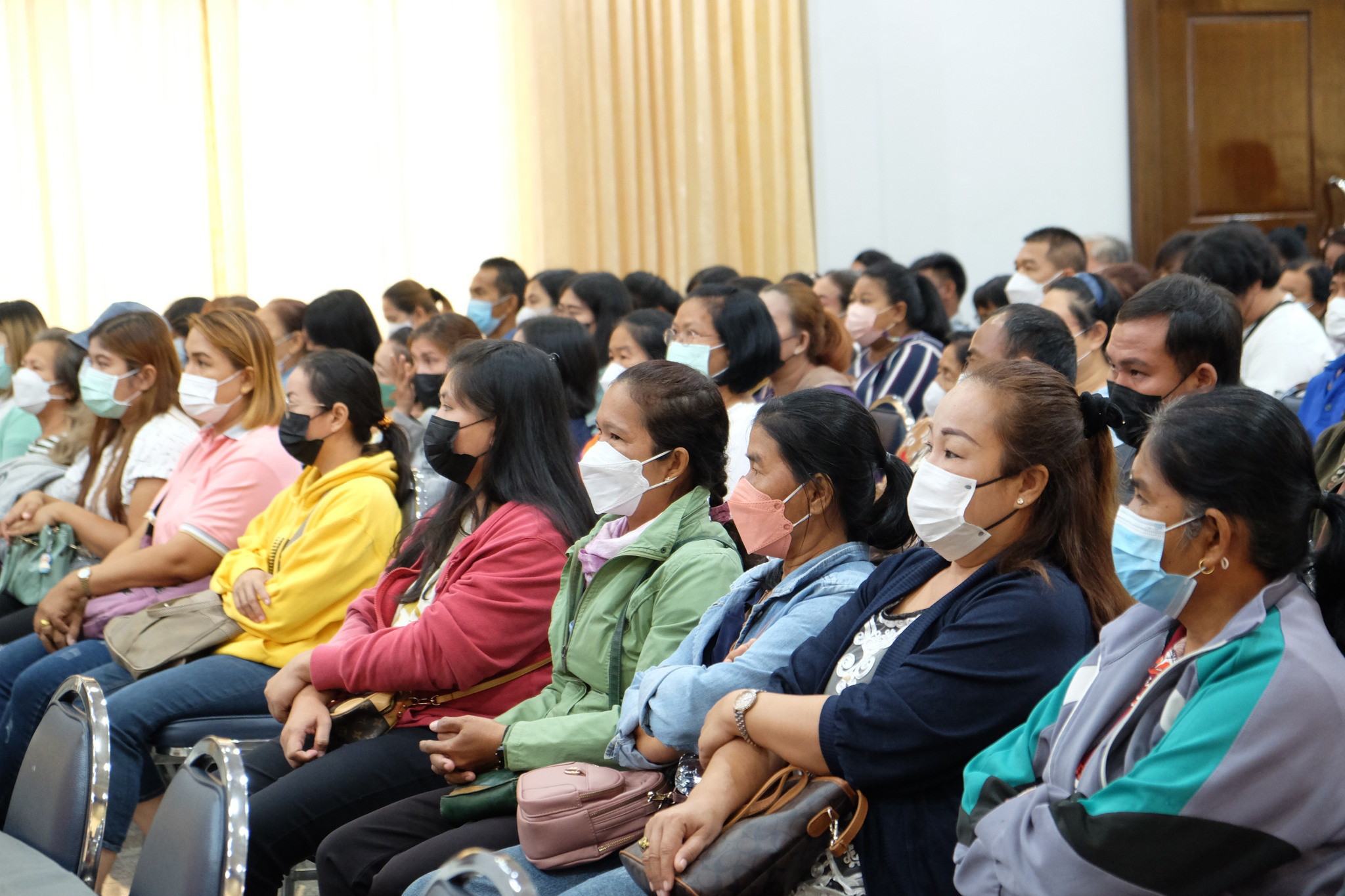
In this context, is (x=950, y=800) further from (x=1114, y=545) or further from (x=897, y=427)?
(x=897, y=427)

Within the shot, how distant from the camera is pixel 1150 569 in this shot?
1.62 metres

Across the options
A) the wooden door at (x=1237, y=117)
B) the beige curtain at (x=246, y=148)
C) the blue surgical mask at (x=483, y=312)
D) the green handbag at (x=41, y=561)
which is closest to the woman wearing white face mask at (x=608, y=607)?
the green handbag at (x=41, y=561)

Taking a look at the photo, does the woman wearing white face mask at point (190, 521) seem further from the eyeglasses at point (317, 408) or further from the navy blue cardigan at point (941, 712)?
the navy blue cardigan at point (941, 712)

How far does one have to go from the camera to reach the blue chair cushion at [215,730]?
3119mm

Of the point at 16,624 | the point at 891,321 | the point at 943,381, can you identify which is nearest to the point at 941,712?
the point at 943,381

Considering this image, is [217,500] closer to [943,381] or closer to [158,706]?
[158,706]

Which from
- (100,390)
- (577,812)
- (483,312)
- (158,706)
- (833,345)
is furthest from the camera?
(483,312)

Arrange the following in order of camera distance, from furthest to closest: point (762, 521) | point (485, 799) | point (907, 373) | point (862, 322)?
1. point (862, 322)
2. point (907, 373)
3. point (485, 799)
4. point (762, 521)

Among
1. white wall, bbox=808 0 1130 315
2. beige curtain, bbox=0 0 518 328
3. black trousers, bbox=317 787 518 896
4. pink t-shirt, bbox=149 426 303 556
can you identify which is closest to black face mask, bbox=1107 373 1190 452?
black trousers, bbox=317 787 518 896

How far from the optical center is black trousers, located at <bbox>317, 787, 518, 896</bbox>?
229 cm

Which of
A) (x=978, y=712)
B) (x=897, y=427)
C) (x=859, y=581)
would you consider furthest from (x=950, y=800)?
(x=897, y=427)

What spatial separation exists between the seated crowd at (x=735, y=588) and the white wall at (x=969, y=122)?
3.38 m

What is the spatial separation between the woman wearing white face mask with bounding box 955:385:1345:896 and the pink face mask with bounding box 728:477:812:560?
2.10 ft

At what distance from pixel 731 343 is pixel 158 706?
6.11 ft
